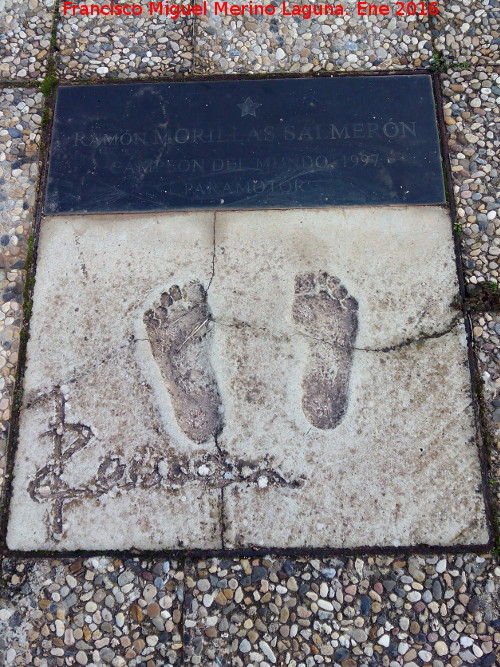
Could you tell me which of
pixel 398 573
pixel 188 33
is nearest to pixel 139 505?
pixel 398 573

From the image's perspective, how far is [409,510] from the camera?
1.83 metres

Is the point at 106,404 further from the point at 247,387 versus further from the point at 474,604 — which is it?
the point at 474,604

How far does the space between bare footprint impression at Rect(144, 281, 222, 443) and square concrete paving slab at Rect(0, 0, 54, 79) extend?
51.7 inches

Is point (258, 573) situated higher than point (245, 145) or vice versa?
point (245, 145)

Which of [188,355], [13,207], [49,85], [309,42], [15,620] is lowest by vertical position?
[15,620]

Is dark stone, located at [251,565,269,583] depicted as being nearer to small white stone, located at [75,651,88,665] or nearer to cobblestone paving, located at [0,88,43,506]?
small white stone, located at [75,651,88,665]

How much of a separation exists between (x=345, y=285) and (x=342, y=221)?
11.3 inches

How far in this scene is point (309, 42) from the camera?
2.29 meters

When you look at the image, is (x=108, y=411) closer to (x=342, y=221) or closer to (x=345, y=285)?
(x=345, y=285)

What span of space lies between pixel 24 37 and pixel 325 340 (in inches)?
80.0
